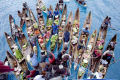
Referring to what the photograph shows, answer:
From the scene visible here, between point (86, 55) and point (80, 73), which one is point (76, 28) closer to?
point (86, 55)

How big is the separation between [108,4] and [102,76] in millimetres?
13523

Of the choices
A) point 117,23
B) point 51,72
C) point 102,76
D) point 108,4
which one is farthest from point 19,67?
point 108,4

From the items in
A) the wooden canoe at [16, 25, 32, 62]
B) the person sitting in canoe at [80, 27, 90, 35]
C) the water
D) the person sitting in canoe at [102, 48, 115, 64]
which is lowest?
the person sitting in canoe at [102, 48, 115, 64]

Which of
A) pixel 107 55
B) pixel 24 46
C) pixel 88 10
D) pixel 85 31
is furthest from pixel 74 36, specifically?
pixel 88 10

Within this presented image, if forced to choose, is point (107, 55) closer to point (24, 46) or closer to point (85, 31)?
point (85, 31)

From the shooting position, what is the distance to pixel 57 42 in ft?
30.0

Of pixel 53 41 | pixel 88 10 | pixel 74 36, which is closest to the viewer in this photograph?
pixel 53 41

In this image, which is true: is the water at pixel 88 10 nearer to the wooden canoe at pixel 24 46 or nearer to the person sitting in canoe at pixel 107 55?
the wooden canoe at pixel 24 46

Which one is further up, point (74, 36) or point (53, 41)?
point (74, 36)

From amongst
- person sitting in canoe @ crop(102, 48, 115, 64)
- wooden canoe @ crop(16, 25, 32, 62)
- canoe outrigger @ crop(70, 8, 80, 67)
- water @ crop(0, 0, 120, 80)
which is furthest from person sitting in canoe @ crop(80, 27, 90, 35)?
wooden canoe @ crop(16, 25, 32, 62)

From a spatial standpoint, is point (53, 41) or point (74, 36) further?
point (74, 36)

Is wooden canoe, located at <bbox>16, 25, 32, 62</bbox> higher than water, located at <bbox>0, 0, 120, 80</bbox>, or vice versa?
water, located at <bbox>0, 0, 120, 80</bbox>

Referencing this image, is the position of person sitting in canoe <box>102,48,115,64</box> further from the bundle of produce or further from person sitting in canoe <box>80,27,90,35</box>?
the bundle of produce

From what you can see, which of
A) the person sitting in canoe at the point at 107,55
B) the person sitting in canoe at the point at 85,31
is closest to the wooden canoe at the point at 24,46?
the person sitting in canoe at the point at 85,31
